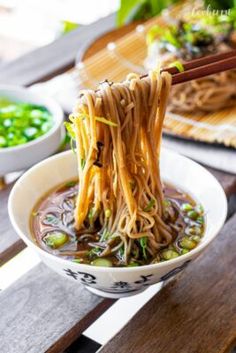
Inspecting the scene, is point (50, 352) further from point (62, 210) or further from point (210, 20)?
point (210, 20)

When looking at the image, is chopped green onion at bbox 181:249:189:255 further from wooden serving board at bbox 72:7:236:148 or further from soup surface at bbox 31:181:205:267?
wooden serving board at bbox 72:7:236:148

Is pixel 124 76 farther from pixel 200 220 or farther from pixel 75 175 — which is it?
pixel 200 220

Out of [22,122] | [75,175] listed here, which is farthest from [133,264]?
[22,122]

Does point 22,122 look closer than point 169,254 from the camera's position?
No

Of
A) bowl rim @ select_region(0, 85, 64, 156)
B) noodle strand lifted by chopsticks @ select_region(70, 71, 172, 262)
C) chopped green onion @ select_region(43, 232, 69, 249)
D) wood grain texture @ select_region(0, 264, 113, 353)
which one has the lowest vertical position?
wood grain texture @ select_region(0, 264, 113, 353)

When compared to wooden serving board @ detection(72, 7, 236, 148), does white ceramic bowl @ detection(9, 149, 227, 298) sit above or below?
above

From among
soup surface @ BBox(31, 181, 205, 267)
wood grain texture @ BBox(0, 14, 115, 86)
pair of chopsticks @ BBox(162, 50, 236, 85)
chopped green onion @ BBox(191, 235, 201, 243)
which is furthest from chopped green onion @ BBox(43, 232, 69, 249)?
wood grain texture @ BBox(0, 14, 115, 86)

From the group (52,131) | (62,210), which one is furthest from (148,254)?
(52,131)
